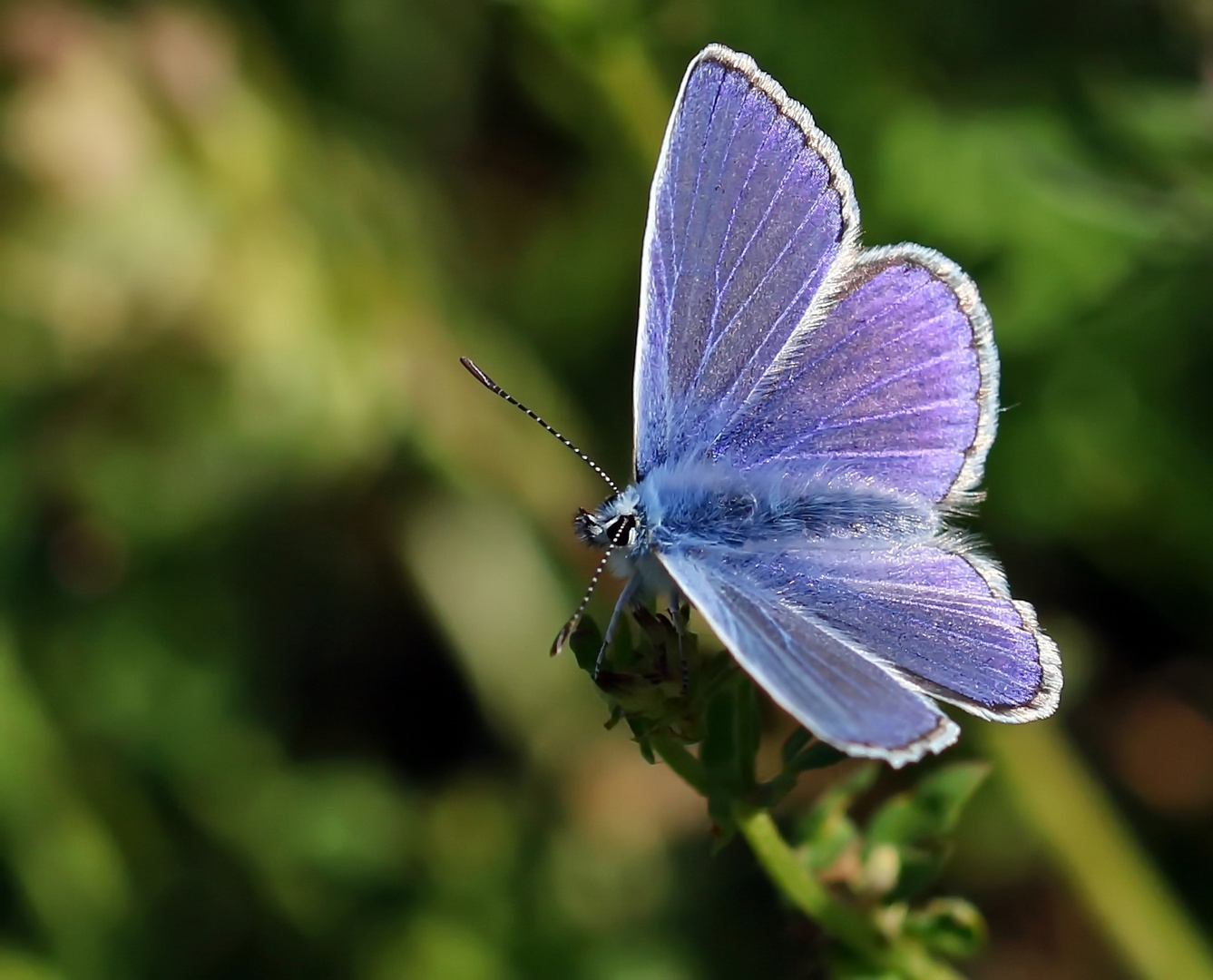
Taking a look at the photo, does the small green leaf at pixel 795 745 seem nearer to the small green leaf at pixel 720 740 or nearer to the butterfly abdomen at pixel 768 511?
the small green leaf at pixel 720 740

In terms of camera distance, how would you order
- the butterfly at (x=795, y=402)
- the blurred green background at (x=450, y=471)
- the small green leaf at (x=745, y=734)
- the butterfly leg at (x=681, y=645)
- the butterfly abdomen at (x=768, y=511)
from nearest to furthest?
the butterfly leg at (x=681, y=645) → the small green leaf at (x=745, y=734) → the butterfly at (x=795, y=402) → the butterfly abdomen at (x=768, y=511) → the blurred green background at (x=450, y=471)

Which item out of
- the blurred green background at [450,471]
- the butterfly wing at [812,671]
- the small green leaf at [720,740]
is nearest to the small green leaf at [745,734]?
the small green leaf at [720,740]

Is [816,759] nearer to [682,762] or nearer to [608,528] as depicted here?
[682,762]

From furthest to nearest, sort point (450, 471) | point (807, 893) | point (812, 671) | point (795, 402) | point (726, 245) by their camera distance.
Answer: point (450, 471) < point (795, 402) < point (726, 245) < point (807, 893) < point (812, 671)

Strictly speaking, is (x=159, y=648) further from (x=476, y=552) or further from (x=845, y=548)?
(x=845, y=548)

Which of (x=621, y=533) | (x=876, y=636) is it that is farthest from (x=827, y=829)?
(x=621, y=533)
